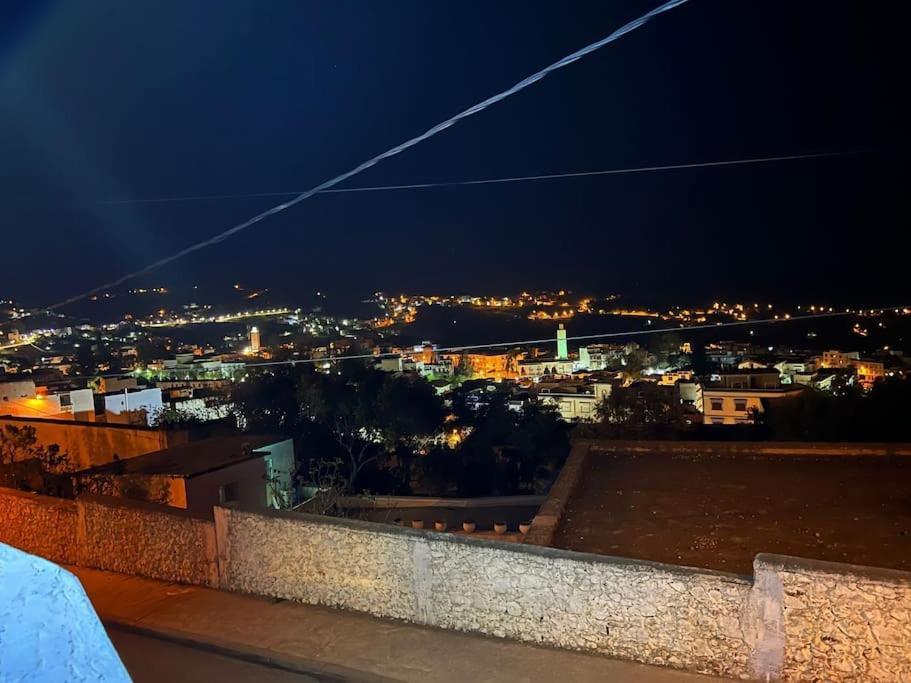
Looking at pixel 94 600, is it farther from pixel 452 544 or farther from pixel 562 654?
pixel 562 654

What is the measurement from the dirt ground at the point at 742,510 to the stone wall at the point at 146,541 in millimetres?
3736

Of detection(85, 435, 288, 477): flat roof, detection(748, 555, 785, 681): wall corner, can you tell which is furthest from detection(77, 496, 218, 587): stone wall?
detection(748, 555, 785, 681): wall corner

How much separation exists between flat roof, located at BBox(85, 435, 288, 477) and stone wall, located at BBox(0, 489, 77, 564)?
271cm

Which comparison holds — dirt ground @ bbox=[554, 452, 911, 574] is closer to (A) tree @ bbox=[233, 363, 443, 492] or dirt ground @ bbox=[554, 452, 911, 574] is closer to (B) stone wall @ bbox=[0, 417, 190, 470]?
(B) stone wall @ bbox=[0, 417, 190, 470]

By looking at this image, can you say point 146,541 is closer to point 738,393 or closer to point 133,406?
point 133,406

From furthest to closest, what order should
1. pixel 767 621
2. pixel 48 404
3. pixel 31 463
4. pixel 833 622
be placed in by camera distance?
1. pixel 48 404
2. pixel 31 463
3. pixel 767 621
4. pixel 833 622

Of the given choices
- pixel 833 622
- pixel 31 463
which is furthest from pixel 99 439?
pixel 833 622

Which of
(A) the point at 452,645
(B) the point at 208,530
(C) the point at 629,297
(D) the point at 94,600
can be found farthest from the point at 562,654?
(C) the point at 629,297

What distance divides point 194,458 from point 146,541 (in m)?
6.18

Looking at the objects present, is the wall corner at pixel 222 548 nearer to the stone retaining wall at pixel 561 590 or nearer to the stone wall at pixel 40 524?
the stone retaining wall at pixel 561 590

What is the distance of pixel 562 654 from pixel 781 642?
1524 mm

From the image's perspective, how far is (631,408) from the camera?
20.6m

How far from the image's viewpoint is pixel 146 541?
23.4 feet

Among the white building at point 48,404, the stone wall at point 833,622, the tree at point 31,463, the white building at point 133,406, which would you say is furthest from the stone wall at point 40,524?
the white building at point 48,404
